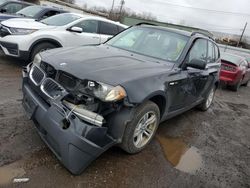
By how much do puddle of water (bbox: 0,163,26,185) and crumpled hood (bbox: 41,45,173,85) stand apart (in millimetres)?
1270

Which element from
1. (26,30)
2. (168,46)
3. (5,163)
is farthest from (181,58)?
(26,30)

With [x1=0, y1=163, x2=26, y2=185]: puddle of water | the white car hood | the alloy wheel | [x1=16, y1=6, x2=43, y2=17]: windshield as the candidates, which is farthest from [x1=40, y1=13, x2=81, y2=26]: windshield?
[x1=0, y1=163, x2=26, y2=185]: puddle of water

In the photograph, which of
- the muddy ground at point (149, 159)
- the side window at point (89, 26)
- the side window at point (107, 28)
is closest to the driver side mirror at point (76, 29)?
the side window at point (89, 26)

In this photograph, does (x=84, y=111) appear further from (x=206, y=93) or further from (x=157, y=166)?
(x=206, y=93)

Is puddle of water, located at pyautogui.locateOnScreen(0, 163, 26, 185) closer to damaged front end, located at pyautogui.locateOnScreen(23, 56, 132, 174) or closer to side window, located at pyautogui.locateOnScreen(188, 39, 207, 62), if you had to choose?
damaged front end, located at pyautogui.locateOnScreen(23, 56, 132, 174)

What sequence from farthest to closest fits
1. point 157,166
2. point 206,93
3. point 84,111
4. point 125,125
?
point 206,93
point 157,166
point 125,125
point 84,111

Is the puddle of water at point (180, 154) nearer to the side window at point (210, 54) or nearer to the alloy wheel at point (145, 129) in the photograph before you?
the alloy wheel at point (145, 129)

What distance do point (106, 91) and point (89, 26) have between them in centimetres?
576

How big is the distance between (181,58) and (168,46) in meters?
0.36

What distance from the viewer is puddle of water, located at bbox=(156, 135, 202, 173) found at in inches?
150

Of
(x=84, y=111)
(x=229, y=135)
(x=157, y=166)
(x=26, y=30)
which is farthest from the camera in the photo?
(x=26, y=30)

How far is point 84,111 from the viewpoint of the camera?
2994 mm

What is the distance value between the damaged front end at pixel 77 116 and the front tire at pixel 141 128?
0.19 meters

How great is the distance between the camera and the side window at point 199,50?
4.70 m
